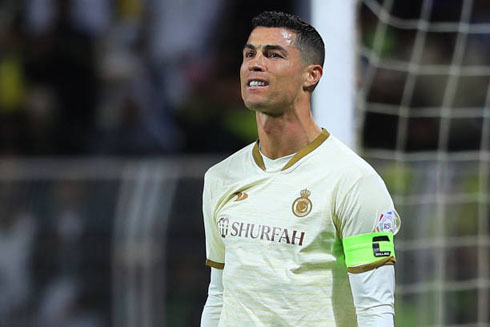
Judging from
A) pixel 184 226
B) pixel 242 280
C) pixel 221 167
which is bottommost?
pixel 184 226

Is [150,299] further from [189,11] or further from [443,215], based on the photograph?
[189,11]

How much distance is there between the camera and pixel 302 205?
270 centimetres

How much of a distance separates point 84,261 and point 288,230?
3887mm

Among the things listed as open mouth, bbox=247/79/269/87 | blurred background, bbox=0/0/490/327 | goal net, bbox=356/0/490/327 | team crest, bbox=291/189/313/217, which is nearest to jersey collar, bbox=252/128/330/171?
team crest, bbox=291/189/313/217

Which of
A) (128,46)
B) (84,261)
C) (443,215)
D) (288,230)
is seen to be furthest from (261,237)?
(128,46)

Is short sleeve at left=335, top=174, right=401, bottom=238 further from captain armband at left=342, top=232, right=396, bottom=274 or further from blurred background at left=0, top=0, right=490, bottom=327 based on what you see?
blurred background at left=0, top=0, right=490, bottom=327

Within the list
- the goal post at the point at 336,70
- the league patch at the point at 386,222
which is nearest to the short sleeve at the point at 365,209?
the league patch at the point at 386,222

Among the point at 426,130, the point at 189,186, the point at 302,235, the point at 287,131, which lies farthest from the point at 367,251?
the point at 426,130

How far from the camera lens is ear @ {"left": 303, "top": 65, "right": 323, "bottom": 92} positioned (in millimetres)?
2742

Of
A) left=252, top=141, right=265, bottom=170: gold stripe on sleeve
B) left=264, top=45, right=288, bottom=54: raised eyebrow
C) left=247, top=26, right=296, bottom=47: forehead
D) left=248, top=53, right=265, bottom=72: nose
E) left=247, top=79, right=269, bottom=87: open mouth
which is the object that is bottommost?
left=252, top=141, right=265, bottom=170: gold stripe on sleeve

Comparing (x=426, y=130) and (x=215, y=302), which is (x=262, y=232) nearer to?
(x=215, y=302)

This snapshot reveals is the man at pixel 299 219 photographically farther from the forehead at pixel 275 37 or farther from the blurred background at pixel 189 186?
the blurred background at pixel 189 186

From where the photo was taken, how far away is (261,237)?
8.91 ft

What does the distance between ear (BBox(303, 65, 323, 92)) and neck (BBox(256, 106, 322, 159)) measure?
0.25ft
